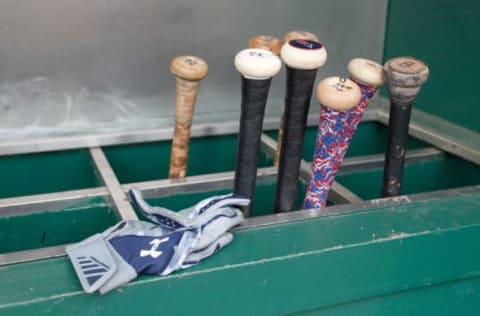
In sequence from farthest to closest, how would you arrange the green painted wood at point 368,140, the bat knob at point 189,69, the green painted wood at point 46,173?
the green painted wood at point 368,140
the green painted wood at point 46,173
the bat knob at point 189,69

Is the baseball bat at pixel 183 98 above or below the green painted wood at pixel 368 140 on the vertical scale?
above

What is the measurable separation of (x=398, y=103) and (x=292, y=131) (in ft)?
0.55

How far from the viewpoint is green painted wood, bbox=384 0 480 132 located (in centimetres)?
130

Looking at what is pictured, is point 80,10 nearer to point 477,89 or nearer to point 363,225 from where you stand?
point 363,225

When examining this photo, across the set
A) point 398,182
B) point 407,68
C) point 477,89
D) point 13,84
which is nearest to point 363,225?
point 398,182

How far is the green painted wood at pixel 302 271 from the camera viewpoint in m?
0.72

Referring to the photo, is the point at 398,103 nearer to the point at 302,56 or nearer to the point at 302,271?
the point at 302,56

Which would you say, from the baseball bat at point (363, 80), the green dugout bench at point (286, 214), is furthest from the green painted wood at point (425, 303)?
the baseball bat at point (363, 80)

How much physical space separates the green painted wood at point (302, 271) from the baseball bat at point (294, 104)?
0.25 feet

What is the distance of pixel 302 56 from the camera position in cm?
84

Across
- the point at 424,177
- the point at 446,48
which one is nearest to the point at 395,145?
the point at 424,177

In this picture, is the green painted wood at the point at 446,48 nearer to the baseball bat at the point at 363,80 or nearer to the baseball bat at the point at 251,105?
the baseball bat at the point at 363,80

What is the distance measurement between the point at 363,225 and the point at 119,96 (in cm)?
68

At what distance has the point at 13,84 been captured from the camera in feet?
4.10
